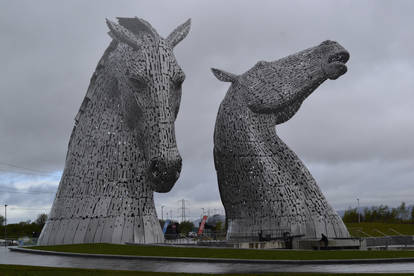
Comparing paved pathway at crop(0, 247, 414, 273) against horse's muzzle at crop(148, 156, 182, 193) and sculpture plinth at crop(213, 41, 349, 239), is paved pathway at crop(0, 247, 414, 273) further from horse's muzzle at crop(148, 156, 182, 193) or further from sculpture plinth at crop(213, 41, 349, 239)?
sculpture plinth at crop(213, 41, 349, 239)

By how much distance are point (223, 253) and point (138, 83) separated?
680cm

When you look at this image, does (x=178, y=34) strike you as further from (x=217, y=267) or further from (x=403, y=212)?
(x=403, y=212)

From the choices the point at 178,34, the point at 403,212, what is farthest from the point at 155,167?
the point at 403,212

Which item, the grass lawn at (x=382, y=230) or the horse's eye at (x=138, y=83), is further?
the grass lawn at (x=382, y=230)

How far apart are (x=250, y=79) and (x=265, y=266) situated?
1321cm

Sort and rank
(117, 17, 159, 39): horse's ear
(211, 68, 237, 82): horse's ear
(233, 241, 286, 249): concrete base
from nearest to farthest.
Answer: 1. (233, 241, 286, 249): concrete base
2. (117, 17, 159, 39): horse's ear
3. (211, 68, 237, 82): horse's ear

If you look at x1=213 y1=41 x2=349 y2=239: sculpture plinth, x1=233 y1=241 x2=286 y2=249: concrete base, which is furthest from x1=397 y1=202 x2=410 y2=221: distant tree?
x1=233 y1=241 x2=286 y2=249: concrete base

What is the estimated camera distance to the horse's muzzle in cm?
1574

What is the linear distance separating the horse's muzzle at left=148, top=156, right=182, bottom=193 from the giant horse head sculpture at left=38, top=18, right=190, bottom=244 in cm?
3

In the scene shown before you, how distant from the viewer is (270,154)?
2170 cm

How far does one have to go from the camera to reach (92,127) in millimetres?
18531

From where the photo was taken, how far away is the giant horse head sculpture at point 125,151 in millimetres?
16391

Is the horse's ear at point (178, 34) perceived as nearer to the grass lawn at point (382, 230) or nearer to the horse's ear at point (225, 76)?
the horse's ear at point (225, 76)

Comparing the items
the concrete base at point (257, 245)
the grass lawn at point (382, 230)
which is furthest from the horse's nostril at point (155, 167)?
the grass lawn at point (382, 230)
